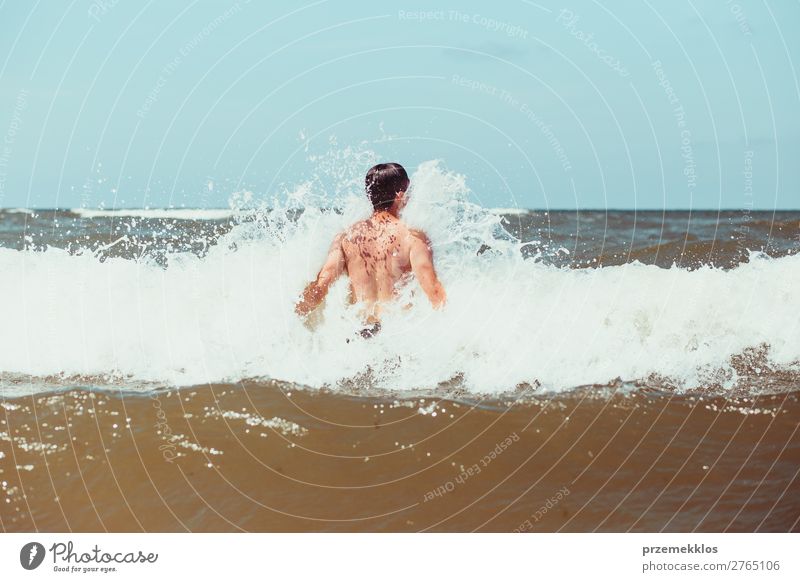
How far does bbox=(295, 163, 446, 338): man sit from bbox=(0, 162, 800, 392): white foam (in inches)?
4.2

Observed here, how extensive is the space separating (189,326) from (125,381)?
0.78 m

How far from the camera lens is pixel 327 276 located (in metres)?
4.62

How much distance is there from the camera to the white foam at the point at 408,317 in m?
4.41

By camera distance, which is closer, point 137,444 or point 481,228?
point 137,444

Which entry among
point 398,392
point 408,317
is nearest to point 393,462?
point 398,392

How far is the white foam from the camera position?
174 inches

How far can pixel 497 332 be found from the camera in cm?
470

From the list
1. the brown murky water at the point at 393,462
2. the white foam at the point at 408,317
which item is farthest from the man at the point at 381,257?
the brown murky water at the point at 393,462

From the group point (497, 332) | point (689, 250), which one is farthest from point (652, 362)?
point (689, 250)

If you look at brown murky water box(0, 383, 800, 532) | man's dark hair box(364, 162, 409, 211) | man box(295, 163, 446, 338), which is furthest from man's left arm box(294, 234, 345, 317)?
brown murky water box(0, 383, 800, 532)

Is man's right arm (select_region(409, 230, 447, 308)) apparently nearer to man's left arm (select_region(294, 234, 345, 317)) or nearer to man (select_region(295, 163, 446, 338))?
man (select_region(295, 163, 446, 338))

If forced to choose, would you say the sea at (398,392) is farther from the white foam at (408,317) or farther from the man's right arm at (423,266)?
the man's right arm at (423,266)

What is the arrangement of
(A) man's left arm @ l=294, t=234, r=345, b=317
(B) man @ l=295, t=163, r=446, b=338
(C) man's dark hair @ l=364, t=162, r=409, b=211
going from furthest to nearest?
(A) man's left arm @ l=294, t=234, r=345, b=317
(B) man @ l=295, t=163, r=446, b=338
(C) man's dark hair @ l=364, t=162, r=409, b=211
